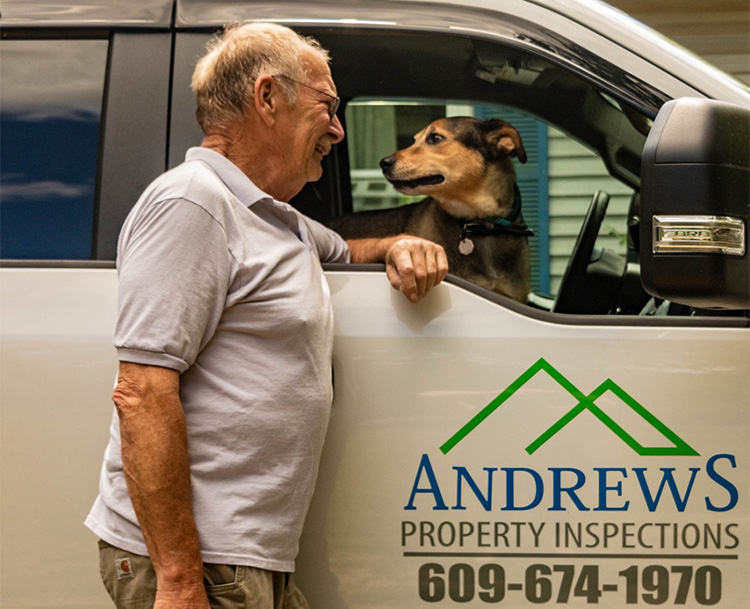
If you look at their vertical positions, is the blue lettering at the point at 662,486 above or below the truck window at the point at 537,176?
below

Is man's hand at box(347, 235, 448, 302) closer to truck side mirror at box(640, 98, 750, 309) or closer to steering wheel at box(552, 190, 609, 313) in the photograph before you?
steering wheel at box(552, 190, 609, 313)

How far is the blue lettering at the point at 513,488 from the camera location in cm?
190

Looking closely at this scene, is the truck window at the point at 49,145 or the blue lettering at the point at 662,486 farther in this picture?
the truck window at the point at 49,145

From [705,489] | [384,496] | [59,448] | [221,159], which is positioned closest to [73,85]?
[221,159]

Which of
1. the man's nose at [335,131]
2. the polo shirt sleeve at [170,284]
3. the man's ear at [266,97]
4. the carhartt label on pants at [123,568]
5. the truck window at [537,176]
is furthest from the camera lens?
the truck window at [537,176]

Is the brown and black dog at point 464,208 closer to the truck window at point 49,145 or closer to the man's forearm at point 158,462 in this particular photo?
the truck window at point 49,145

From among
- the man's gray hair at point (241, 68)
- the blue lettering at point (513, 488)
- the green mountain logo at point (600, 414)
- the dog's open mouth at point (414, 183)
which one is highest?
the man's gray hair at point (241, 68)

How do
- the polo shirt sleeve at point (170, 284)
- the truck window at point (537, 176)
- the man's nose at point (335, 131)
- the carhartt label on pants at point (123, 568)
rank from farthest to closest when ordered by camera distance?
the truck window at point (537, 176) < the man's nose at point (335, 131) < the carhartt label on pants at point (123, 568) < the polo shirt sleeve at point (170, 284)

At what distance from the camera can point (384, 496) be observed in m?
1.93

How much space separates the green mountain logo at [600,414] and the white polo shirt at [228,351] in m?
0.41

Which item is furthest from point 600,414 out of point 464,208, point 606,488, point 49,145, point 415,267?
point 49,145

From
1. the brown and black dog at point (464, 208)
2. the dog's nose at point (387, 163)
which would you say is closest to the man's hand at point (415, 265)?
the brown and black dog at point (464, 208)

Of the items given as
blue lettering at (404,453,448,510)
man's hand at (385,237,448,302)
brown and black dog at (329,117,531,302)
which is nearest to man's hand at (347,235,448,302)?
man's hand at (385,237,448,302)

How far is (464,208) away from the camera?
2201mm
